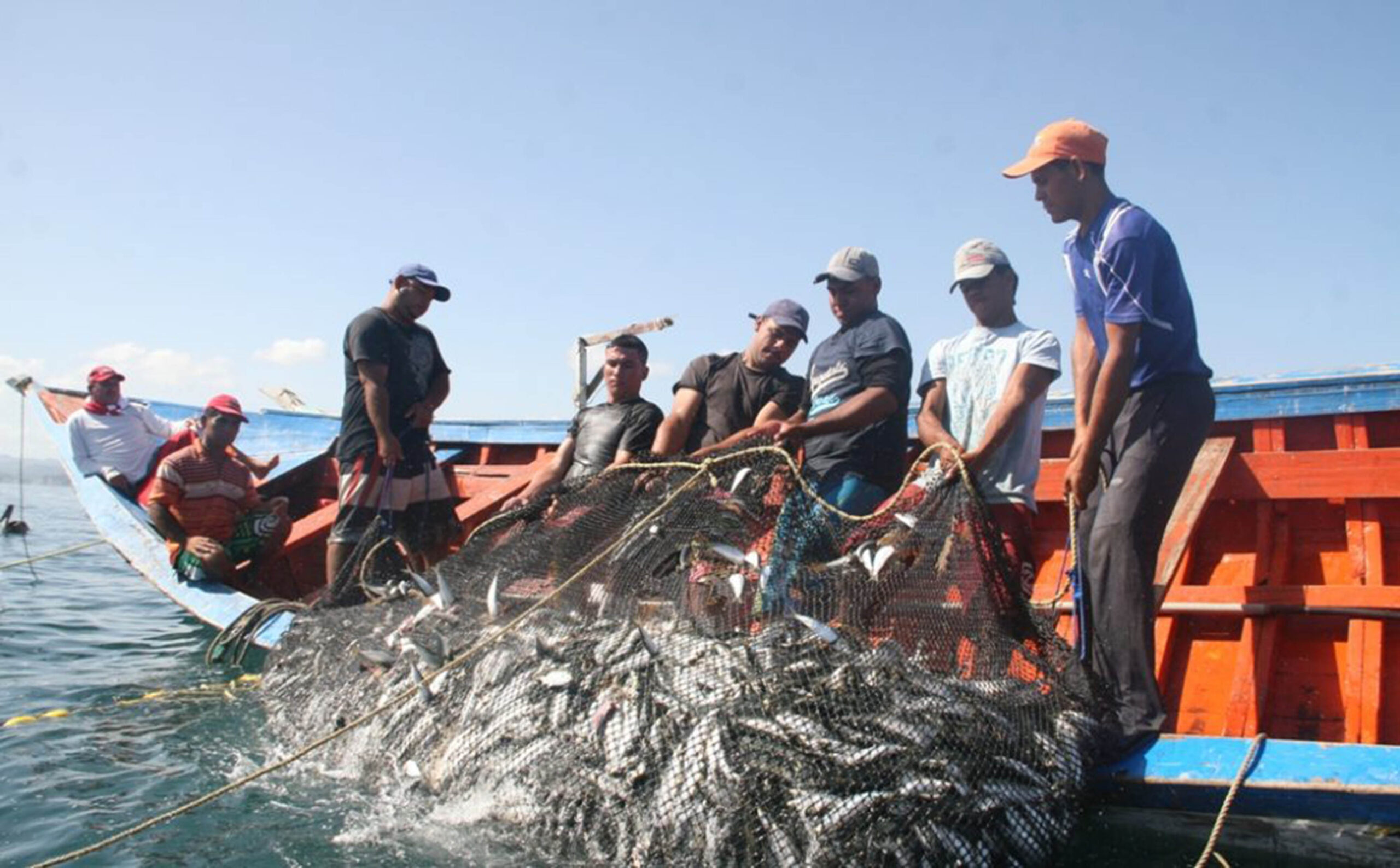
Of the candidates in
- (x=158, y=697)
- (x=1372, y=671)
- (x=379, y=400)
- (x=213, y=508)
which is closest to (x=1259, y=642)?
(x=1372, y=671)

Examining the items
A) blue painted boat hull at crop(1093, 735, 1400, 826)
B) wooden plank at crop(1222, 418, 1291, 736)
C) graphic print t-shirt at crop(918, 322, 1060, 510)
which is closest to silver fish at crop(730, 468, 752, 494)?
graphic print t-shirt at crop(918, 322, 1060, 510)

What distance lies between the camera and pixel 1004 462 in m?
5.45

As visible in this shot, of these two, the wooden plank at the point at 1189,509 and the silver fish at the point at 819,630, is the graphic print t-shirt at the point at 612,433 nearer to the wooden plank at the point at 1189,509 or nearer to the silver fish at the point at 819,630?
the silver fish at the point at 819,630

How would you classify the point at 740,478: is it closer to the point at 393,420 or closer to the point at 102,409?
the point at 393,420

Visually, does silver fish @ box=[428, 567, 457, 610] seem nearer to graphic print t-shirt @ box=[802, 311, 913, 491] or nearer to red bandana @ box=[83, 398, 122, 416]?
graphic print t-shirt @ box=[802, 311, 913, 491]

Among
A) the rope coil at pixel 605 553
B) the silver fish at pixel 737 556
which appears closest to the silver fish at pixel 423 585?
the rope coil at pixel 605 553

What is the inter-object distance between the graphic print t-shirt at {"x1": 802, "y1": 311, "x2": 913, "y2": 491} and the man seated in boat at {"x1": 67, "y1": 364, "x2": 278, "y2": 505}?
6742mm

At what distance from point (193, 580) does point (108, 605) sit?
12.3ft

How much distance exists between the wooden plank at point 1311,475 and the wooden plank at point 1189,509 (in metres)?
0.10

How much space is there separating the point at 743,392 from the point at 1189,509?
109 inches

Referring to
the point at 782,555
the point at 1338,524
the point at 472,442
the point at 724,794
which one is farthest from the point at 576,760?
the point at 472,442

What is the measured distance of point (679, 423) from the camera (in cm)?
665

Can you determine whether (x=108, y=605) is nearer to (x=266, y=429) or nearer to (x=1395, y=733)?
(x=266, y=429)

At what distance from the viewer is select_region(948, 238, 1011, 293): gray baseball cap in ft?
19.0
